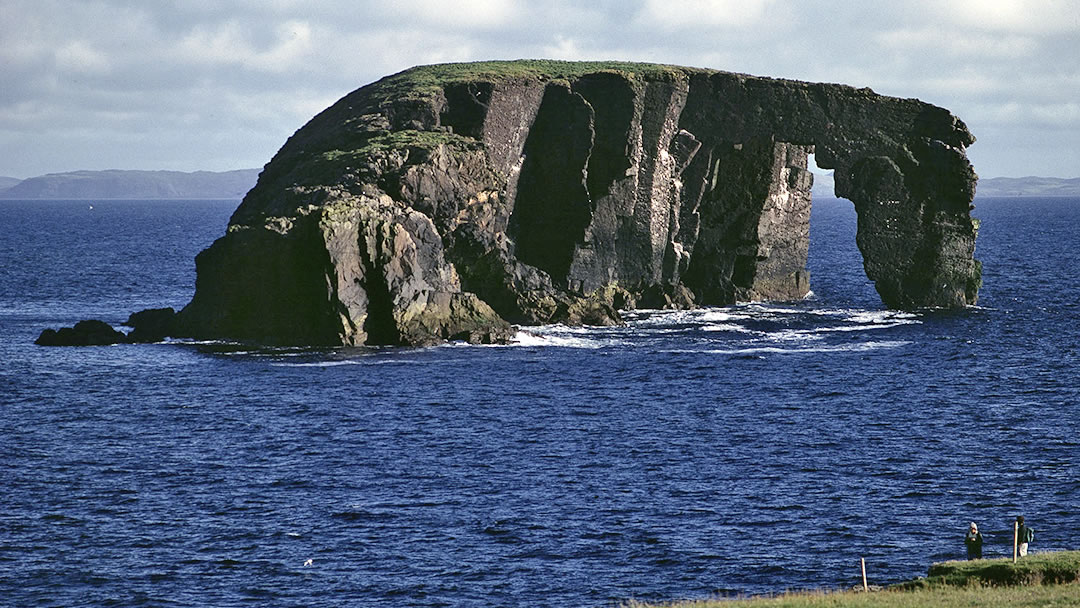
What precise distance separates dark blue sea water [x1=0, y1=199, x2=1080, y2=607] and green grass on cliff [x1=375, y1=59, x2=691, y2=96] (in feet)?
65.3

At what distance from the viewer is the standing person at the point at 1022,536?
4285 centimetres

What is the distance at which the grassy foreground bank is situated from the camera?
35.6 m

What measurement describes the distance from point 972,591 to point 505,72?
70726mm

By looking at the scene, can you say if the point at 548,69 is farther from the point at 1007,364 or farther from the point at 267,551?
the point at 267,551

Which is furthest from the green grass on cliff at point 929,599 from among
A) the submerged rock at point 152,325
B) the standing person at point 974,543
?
the submerged rock at point 152,325

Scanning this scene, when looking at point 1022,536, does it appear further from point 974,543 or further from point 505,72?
point 505,72

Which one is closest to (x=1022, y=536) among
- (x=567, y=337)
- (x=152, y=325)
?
(x=567, y=337)

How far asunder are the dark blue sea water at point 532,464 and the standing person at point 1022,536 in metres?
1.67

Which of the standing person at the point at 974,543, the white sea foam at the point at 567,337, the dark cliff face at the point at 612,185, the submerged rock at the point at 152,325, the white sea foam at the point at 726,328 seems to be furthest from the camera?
the white sea foam at the point at 726,328

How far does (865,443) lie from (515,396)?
1842cm

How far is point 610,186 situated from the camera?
10256cm

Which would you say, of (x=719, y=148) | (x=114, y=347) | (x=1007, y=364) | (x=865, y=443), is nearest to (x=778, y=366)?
(x=1007, y=364)

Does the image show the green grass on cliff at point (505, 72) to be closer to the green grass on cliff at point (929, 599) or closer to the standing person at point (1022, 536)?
the standing person at point (1022, 536)

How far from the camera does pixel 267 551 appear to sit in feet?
153
